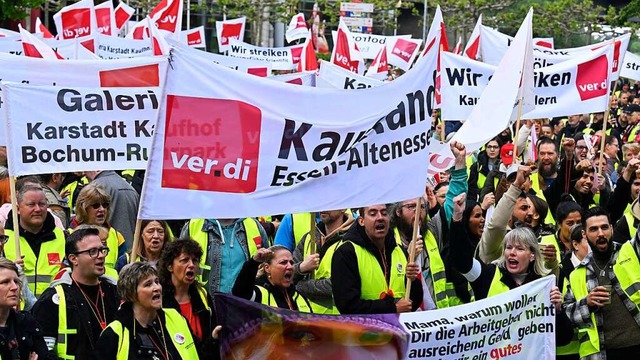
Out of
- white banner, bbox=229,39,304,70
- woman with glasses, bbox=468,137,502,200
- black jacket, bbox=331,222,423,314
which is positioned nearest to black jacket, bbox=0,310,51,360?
black jacket, bbox=331,222,423,314

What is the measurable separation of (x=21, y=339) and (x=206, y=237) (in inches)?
96.8

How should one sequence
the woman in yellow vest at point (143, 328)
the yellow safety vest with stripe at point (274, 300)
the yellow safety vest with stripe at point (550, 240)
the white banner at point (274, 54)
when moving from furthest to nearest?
1. the white banner at point (274, 54)
2. the yellow safety vest with stripe at point (550, 240)
3. the yellow safety vest with stripe at point (274, 300)
4. the woman in yellow vest at point (143, 328)

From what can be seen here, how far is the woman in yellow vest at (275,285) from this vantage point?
22.5 feet

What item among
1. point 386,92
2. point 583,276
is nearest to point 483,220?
point 583,276

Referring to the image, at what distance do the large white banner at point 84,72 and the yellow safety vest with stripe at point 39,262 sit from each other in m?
1.28

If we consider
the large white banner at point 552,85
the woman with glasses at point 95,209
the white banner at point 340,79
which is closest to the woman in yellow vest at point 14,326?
the woman with glasses at point 95,209

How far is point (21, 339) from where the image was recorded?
5.97 m

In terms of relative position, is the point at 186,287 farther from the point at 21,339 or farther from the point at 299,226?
the point at 299,226

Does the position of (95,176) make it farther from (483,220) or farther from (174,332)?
(174,332)

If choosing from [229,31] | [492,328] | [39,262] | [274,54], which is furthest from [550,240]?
[229,31]

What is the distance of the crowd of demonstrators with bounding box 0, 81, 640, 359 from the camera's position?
21.0ft

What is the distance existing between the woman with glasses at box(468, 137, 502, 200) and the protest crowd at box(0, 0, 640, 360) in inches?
126

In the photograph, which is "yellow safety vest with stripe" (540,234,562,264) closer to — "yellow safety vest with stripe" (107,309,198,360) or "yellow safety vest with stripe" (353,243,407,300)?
"yellow safety vest with stripe" (353,243,407,300)

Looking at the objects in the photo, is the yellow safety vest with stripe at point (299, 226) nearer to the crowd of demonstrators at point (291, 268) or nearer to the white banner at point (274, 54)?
the crowd of demonstrators at point (291, 268)
